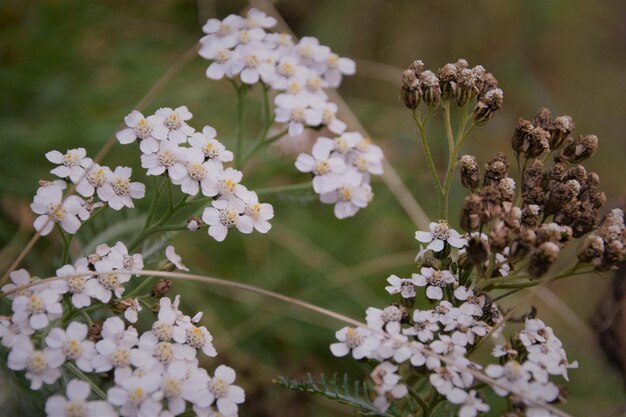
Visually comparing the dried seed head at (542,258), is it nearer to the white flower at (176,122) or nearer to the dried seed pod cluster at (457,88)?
the dried seed pod cluster at (457,88)

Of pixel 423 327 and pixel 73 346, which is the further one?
pixel 423 327

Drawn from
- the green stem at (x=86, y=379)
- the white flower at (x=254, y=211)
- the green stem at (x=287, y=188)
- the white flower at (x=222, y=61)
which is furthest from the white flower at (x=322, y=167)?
the green stem at (x=86, y=379)

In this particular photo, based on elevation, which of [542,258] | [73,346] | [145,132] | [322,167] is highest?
[322,167]

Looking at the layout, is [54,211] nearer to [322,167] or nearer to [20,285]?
[20,285]

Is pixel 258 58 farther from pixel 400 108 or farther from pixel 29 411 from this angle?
pixel 400 108

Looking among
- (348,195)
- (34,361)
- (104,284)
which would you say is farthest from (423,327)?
(34,361)

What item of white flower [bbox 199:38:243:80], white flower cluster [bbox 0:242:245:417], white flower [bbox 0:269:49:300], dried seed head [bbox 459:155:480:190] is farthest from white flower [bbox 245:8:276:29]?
white flower [bbox 0:269:49:300]
